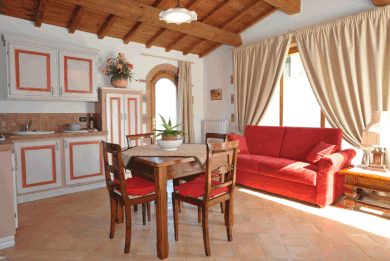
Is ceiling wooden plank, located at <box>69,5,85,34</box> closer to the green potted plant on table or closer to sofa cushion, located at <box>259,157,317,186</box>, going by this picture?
the green potted plant on table

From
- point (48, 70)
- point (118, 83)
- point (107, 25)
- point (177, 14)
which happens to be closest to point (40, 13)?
point (48, 70)

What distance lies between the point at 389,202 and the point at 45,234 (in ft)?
12.9

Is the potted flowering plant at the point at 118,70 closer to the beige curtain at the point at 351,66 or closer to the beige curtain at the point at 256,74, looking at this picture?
the beige curtain at the point at 256,74

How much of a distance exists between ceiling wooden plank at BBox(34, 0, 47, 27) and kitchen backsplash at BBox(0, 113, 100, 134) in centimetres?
133

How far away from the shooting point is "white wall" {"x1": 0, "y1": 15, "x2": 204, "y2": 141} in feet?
12.1

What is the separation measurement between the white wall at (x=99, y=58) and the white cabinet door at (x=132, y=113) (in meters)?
0.49

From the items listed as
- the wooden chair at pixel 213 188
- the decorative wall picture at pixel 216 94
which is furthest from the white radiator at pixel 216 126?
the wooden chair at pixel 213 188

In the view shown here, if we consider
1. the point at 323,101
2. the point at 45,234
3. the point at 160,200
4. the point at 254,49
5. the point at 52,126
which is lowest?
the point at 45,234

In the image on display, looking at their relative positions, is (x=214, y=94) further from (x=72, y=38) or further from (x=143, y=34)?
(x=72, y=38)

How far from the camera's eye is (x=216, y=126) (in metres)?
5.69

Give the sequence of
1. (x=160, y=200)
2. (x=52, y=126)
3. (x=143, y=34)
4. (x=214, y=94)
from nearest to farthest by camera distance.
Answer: (x=160, y=200), (x=52, y=126), (x=143, y=34), (x=214, y=94)

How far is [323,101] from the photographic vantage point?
390 cm

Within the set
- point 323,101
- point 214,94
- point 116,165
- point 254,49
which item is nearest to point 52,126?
point 116,165

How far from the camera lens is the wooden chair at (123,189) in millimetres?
2115
